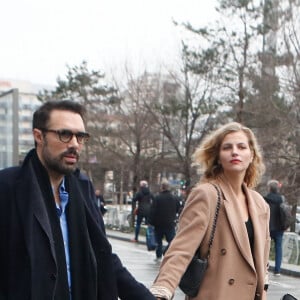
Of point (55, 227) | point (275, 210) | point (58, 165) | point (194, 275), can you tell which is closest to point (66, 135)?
point (58, 165)

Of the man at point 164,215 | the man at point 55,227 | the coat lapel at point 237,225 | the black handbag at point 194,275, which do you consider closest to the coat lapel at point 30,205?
the man at point 55,227

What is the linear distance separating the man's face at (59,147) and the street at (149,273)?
754 centimetres

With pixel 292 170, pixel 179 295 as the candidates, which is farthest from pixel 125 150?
pixel 179 295

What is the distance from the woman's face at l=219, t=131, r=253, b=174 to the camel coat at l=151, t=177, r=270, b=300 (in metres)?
0.18

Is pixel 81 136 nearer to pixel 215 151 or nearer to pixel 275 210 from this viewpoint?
pixel 215 151

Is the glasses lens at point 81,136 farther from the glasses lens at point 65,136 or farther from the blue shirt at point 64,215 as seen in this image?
the blue shirt at point 64,215

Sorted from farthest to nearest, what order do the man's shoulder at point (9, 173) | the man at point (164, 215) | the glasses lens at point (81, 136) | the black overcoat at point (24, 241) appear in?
1. the man at point (164, 215)
2. the glasses lens at point (81, 136)
3. the man's shoulder at point (9, 173)
4. the black overcoat at point (24, 241)

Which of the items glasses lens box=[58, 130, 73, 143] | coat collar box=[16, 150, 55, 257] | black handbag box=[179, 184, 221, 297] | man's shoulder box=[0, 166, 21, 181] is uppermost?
glasses lens box=[58, 130, 73, 143]

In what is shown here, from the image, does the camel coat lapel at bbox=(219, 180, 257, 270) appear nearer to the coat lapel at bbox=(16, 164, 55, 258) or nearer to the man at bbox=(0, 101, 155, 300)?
the man at bbox=(0, 101, 155, 300)

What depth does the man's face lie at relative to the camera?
2900mm

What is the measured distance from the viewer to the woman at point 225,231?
11.7 ft

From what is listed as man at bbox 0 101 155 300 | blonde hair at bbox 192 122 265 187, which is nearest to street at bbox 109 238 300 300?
blonde hair at bbox 192 122 265 187

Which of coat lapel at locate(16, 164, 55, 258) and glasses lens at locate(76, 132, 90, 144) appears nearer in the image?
coat lapel at locate(16, 164, 55, 258)

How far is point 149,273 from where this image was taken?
13.0 meters
